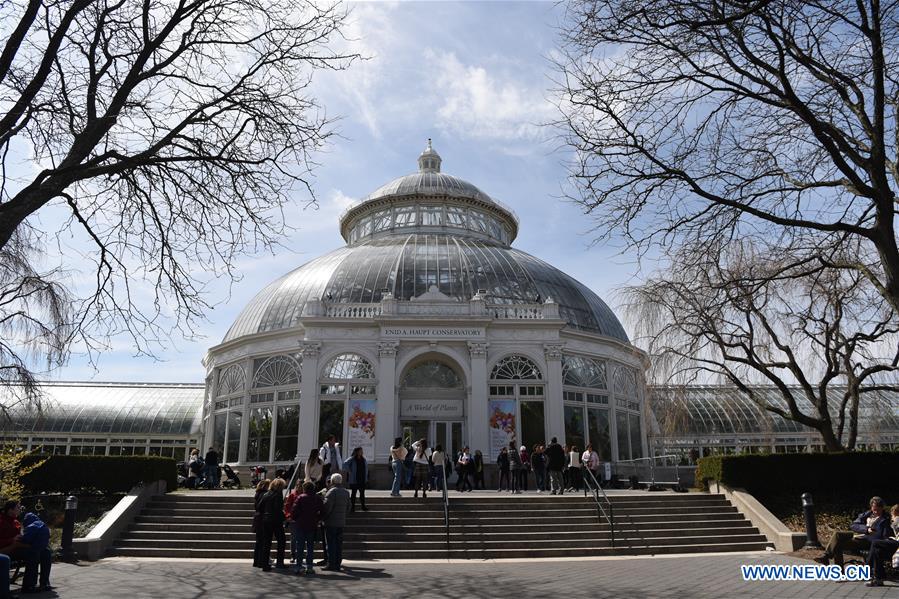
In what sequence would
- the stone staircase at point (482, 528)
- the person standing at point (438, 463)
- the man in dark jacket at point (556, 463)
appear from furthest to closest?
the man in dark jacket at point (556, 463)
the person standing at point (438, 463)
the stone staircase at point (482, 528)

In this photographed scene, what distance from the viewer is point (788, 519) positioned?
1648 cm

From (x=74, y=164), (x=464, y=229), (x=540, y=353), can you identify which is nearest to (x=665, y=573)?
(x=74, y=164)

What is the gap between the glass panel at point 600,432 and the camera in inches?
1131

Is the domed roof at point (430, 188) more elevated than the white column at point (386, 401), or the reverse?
the domed roof at point (430, 188)

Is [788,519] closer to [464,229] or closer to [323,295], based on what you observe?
[323,295]

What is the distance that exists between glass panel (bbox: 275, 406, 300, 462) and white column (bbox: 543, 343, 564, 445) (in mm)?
10538

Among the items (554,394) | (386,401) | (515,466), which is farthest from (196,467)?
(554,394)

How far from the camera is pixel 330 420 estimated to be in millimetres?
26781

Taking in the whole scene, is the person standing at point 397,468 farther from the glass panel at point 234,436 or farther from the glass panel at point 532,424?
the glass panel at point 234,436

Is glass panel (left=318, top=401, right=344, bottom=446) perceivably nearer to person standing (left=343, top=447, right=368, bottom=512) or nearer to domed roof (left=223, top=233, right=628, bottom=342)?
domed roof (left=223, top=233, right=628, bottom=342)

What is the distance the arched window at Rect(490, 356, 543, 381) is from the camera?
90.9 feet

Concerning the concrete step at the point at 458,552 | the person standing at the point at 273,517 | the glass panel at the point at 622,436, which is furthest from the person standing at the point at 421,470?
the glass panel at the point at 622,436

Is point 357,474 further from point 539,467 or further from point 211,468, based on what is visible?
point 211,468

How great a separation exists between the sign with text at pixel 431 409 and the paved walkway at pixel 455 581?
14.3 metres
